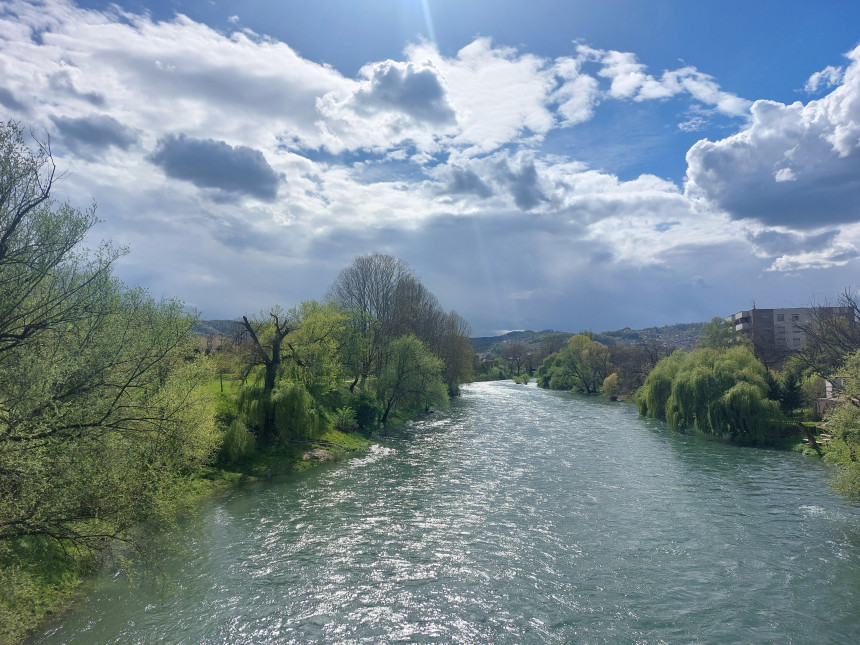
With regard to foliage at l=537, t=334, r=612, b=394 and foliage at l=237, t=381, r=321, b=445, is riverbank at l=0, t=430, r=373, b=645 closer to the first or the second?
foliage at l=237, t=381, r=321, b=445

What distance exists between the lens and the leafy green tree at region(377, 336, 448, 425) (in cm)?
5253

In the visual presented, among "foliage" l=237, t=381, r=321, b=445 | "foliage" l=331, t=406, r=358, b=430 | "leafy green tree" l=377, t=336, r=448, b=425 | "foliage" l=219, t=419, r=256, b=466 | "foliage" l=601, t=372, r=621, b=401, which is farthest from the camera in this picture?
"foliage" l=601, t=372, r=621, b=401

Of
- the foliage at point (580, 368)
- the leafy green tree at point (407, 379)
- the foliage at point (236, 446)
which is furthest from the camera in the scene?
the foliage at point (580, 368)

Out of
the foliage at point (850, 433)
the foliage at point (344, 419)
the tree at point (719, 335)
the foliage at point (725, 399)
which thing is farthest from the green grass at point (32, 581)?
the tree at point (719, 335)

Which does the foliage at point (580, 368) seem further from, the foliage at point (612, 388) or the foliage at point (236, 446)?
the foliage at point (236, 446)

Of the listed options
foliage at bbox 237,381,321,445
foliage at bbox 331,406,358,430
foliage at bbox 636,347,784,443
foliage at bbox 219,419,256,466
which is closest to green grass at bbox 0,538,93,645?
foliage at bbox 219,419,256,466

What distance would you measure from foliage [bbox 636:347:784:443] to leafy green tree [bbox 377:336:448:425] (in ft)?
76.9

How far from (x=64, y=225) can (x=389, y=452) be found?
2934 centimetres

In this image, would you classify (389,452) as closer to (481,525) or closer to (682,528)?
(481,525)

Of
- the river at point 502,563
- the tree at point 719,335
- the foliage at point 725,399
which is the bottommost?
the river at point 502,563

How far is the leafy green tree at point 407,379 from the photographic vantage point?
52.5m

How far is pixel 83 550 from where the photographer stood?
1759 cm

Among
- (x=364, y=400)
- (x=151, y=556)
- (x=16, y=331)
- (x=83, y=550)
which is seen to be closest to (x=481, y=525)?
(x=151, y=556)

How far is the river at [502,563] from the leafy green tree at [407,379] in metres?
19.6
